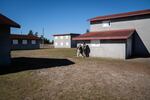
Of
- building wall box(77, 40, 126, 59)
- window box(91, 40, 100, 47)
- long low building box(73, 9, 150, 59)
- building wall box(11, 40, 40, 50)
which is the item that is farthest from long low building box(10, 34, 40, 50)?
building wall box(77, 40, 126, 59)

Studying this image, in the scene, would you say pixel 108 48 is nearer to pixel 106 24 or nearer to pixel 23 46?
pixel 106 24

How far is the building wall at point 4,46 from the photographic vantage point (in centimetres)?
1245

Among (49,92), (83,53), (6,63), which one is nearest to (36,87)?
(49,92)

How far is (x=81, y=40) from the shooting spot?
23422 millimetres

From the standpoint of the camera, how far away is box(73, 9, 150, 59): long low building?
1944cm

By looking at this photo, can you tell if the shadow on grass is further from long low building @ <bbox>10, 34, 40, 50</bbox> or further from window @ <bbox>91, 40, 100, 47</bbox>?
long low building @ <bbox>10, 34, 40, 50</bbox>

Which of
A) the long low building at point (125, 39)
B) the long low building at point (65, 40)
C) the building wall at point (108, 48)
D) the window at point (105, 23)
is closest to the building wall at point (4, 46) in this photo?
the long low building at point (125, 39)

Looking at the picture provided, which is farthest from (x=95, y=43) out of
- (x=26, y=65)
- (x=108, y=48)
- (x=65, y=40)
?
(x=65, y=40)

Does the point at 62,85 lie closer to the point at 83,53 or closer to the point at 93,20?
the point at 83,53

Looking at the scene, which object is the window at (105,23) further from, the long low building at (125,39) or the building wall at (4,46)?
the building wall at (4,46)

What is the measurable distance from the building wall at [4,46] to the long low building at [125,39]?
1174 centimetres

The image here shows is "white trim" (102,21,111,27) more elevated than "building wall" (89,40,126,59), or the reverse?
"white trim" (102,21,111,27)

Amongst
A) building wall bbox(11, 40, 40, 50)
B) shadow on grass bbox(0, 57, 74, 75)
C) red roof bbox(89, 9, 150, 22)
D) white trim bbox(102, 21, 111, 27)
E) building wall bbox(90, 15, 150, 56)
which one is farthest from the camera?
building wall bbox(11, 40, 40, 50)

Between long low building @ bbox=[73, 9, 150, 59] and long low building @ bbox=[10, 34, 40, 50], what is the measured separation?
2416 centimetres
